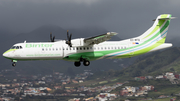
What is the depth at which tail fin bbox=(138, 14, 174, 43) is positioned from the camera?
169 ft

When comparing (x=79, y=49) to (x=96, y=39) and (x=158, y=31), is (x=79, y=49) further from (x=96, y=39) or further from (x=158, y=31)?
(x=158, y=31)

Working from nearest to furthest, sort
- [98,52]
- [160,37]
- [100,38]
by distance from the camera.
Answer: [100,38], [98,52], [160,37]

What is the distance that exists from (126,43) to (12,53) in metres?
20.8

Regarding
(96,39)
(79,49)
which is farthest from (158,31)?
(79,49)

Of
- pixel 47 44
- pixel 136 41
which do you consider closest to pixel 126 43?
pixel 136 41

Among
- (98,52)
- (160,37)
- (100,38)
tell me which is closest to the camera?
(100,38)

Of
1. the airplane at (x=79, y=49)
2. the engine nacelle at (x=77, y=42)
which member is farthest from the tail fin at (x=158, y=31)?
the engine nacelle at (x=77, y=42)

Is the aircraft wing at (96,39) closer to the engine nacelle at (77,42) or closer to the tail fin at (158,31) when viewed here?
the engine nacelle at (77,42)

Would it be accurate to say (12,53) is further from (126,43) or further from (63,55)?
(126,43)

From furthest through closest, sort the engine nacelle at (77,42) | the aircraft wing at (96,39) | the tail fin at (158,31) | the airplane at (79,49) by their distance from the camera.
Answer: the tail fin at (158,31) < the airplane at (79,49) < the engine nacelle at (77,42) < the aircraft wing at (96,39)

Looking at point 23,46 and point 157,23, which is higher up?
point 157,23

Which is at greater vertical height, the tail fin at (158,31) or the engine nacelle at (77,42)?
the tail fin at (158,31)

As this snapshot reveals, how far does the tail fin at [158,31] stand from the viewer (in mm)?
51625

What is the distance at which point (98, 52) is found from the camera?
4766 cm
